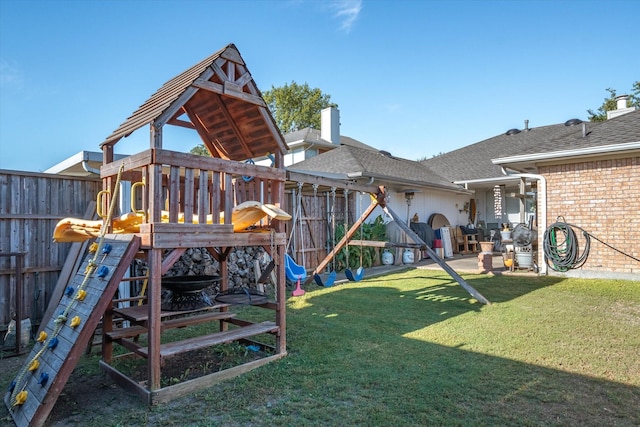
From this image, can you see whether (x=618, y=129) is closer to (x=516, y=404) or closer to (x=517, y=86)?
(x=517, y=86)

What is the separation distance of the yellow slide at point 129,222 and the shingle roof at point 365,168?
22.8 feet

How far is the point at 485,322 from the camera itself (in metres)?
4.98

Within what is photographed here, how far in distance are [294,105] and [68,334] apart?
30237 millimetres

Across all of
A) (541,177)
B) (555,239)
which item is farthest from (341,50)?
(555,239)

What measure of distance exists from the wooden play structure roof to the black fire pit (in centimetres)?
153

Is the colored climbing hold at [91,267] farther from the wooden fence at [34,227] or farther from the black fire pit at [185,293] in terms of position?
the wooden fence at [34,227]

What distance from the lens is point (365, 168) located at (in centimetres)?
1114

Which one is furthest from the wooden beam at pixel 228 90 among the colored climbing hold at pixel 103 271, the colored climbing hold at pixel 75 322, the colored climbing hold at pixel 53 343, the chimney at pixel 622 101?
the chimney at pixel 622 101

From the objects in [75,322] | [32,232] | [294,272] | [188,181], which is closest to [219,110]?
[188,181]

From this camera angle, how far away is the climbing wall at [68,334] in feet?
8.37

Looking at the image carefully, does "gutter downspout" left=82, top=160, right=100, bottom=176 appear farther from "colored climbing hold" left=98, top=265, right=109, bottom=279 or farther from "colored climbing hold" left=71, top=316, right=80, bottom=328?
"colored climbing hold" left=71, top=316, right=80, bottom=328

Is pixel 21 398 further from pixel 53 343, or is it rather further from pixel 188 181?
pixel 188 181

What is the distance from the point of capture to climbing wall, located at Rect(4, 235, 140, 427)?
2.55 metres

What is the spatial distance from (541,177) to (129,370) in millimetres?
9371
